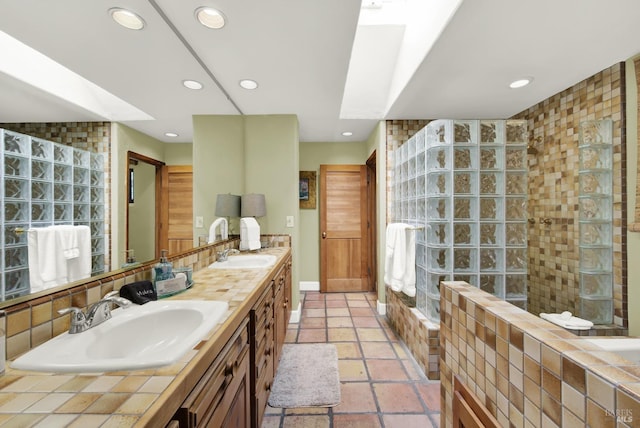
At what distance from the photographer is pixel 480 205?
1888 millimetres

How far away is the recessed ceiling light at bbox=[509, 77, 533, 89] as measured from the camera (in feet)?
6.71

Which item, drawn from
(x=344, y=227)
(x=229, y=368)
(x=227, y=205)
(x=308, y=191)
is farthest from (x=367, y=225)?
(x=229, y=368)

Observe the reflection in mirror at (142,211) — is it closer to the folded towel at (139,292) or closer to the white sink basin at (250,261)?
the folded towel at (139,292)

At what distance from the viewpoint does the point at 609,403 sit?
0.42 meters

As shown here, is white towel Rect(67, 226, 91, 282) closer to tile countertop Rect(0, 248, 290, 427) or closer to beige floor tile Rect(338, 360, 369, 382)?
tile countertop Rect(0, 248, 290, 427)

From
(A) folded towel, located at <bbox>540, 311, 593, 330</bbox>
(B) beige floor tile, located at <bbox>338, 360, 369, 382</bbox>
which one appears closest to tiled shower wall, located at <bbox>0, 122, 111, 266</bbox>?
(B) beige floor tile, located at <bbox>338, 360, 369, 382</bbox>

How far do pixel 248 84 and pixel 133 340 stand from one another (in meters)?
1.90

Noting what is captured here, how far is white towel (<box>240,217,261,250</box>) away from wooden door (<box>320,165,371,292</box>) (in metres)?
1.44

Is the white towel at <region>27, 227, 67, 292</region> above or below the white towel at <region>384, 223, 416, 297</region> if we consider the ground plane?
above

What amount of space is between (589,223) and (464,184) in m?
1.00

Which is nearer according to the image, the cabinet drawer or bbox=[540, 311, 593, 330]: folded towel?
the cabinet drawer

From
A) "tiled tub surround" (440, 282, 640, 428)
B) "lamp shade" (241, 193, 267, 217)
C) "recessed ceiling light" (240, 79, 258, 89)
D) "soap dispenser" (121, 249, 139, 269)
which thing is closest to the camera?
"tiled tub surround" (440, 282, 640, 428)

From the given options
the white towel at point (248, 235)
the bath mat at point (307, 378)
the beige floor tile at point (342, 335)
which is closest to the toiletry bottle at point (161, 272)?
the bath mat at point (307, 378)

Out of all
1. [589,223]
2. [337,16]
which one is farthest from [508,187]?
[337,16]
